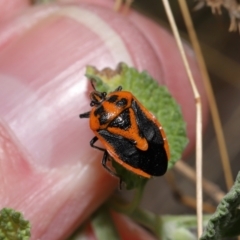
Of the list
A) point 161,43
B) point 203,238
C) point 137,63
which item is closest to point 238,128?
point 161,43

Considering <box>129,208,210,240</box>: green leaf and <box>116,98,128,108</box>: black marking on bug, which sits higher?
<box>116,98,128,108</box>: black marking on bug

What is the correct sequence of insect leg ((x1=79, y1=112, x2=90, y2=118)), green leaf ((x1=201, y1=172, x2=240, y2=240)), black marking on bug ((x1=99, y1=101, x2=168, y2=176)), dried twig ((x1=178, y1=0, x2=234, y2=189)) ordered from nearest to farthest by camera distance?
green leaf ((x1=201, y1=172, x2=240, y2=240)), black marking on bug ((x1=99, y1=101, x2=168, y2=176)), insect leg ((x1=79, y1=112, x2=90, y2=118)), dried twig ((x1=178, y1=0, x2=234, y2=189))

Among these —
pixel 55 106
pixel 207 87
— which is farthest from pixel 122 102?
pixel 207 87

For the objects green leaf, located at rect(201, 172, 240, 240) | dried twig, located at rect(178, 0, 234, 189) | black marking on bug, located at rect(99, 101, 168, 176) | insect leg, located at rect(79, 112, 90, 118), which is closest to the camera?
green leaf, located at rect(201, 172, 240, 240)

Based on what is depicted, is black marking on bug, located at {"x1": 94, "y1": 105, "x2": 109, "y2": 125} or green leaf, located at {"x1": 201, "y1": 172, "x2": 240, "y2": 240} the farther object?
black marking on bug, located at {"x1": 94, "y1": 105, "x2": 109, "y2": 125}

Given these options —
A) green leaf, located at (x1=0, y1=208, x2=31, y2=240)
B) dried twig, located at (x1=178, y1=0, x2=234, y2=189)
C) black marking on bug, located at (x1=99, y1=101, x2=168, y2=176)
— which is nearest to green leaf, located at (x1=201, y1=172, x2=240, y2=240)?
black marking on bug, located at (x1=99, y1=101, x2=168, y2=176)

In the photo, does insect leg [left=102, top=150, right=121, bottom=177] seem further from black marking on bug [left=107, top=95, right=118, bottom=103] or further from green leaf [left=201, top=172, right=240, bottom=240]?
green leaf [left=201, top=172, right=240, bottom=240]

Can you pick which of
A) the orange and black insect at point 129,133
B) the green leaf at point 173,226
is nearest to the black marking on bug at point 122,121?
the orange and black insect at point 129,133
